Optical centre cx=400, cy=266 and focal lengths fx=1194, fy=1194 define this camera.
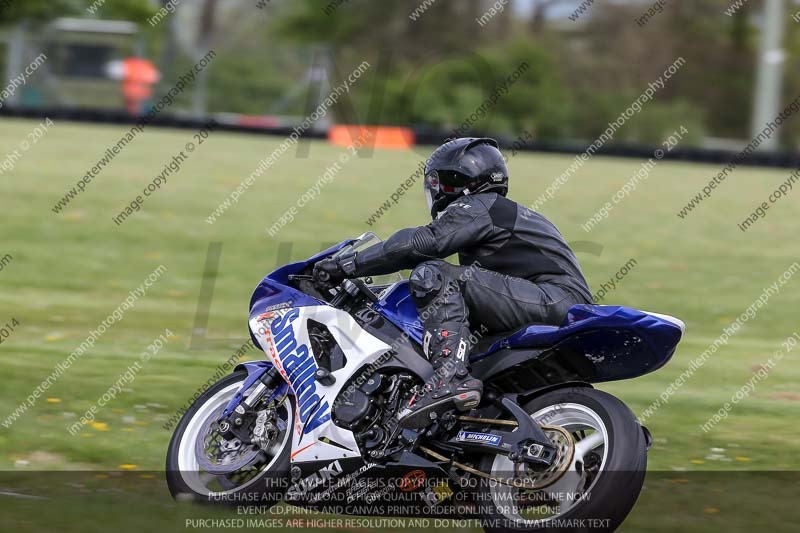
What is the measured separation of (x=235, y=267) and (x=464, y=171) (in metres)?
10.3

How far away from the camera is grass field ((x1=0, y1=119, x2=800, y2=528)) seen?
27.2 ft

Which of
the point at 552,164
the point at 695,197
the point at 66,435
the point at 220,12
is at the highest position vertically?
the point at 66,435

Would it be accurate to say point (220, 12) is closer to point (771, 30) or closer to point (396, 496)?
point (771, 30)

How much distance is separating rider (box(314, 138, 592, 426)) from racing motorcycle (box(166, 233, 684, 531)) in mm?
116

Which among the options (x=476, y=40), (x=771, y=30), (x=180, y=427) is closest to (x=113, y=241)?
(x=180, y=427)

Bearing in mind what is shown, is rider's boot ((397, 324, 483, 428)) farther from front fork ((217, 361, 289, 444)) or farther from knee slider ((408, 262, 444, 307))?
front fork ((217, 361, 289, 444))

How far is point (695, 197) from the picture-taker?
24516 millimetres

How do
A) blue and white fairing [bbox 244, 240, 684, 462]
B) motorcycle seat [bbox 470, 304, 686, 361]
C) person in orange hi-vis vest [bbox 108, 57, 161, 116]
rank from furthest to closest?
person in orange hi-vis vest [bbox 108, 57, 161, 116]
blue and white fairing [bbox 244, 240, 684, 462]
motorcycle seat [bbox 470, 304, 686, 361]

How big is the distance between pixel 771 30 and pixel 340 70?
1865 cm

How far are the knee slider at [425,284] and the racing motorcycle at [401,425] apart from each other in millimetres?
287

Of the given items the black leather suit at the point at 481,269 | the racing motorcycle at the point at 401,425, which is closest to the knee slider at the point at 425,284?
the black leather suit at the point at 481,269

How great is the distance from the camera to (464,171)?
6.16 meters

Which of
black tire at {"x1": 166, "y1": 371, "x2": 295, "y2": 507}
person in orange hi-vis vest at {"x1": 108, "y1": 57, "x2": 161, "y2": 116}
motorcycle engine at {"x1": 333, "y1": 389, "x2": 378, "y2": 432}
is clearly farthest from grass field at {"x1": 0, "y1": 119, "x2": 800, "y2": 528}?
person in orange hi-vis vest at {"x1": 108, "y1": 57, "x2": 161, "y2": 116}

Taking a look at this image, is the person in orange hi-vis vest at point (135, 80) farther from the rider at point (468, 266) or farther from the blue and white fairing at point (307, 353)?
the rider at point (468, 266)
